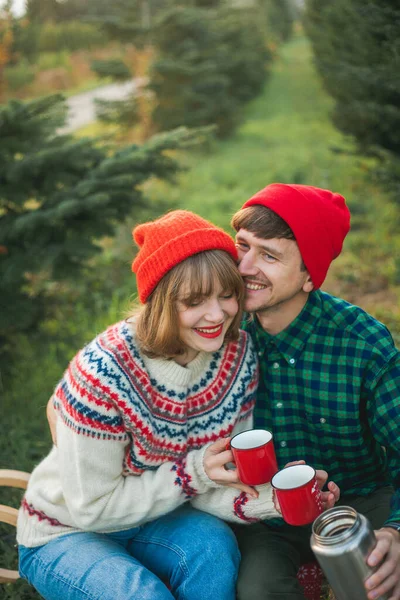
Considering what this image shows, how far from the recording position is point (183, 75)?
11.8 meters

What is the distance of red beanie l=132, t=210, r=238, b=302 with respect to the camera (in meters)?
2.26

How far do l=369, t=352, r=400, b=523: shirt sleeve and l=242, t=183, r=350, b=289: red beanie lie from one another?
0.44 meters

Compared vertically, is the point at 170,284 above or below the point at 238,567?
above

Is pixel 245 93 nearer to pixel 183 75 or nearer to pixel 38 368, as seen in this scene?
pixel 183 75

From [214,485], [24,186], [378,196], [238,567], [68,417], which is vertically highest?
[24,186]

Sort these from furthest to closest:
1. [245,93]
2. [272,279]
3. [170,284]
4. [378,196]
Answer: [245,93] → [378,196] → [272,279] → [170,284]

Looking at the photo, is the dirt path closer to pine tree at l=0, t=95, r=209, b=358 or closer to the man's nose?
pine tree at l=0, t=95, r=209, b=358

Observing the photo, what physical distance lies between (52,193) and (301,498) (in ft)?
10.5

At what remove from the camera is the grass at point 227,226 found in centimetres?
420

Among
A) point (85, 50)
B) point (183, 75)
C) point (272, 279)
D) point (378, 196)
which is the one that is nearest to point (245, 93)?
point (183, 75)

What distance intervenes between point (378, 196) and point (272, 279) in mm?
6715

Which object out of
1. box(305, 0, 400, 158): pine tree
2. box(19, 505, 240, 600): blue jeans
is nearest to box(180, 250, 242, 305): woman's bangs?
box(19, 505, 240, 600): blue jeans

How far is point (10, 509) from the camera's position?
2.72 metres

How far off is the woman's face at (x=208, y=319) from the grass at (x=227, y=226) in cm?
52
